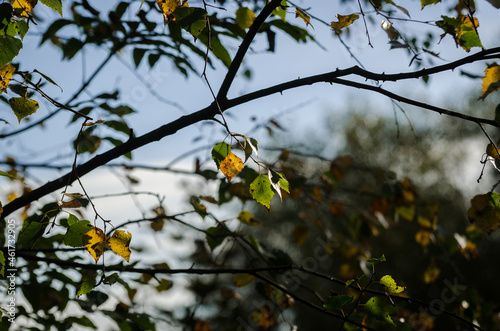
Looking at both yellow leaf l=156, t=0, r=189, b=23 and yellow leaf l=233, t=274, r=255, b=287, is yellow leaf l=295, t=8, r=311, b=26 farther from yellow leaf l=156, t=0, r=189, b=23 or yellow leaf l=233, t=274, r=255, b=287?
yellow leaf l=233, t=274, r=255, b=287

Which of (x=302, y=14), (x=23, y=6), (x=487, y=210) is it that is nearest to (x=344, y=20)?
(x=302, y=14)

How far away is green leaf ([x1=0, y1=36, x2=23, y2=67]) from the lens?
Result: 2.12 ft

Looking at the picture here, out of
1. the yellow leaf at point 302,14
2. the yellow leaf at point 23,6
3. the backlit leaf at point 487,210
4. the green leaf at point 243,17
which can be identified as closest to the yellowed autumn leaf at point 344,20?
the yellow leaf at point 302,14

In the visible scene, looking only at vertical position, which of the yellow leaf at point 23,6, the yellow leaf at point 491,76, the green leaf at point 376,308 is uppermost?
the yellow leaf at point 23,6

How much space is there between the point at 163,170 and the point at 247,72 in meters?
0.52

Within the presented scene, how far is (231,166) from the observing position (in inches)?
26.0

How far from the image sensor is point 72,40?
1.06m

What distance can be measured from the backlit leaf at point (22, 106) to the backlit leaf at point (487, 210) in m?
0.66

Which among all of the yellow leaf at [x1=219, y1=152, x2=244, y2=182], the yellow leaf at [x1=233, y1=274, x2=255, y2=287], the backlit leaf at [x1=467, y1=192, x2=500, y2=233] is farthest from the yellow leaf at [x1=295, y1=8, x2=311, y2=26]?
the yellow leaf at [x1=233, y1=274, x2=255, y2=287]

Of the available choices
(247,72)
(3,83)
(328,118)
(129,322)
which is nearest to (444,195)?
(328,118)

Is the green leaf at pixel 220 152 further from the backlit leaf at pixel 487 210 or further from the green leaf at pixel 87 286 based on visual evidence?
the backlit leaf at pixel 487 210

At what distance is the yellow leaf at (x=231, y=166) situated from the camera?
657 mm

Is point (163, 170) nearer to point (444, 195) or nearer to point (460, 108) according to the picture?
point (460, 108)

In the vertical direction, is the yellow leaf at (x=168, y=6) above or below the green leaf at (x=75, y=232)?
above
